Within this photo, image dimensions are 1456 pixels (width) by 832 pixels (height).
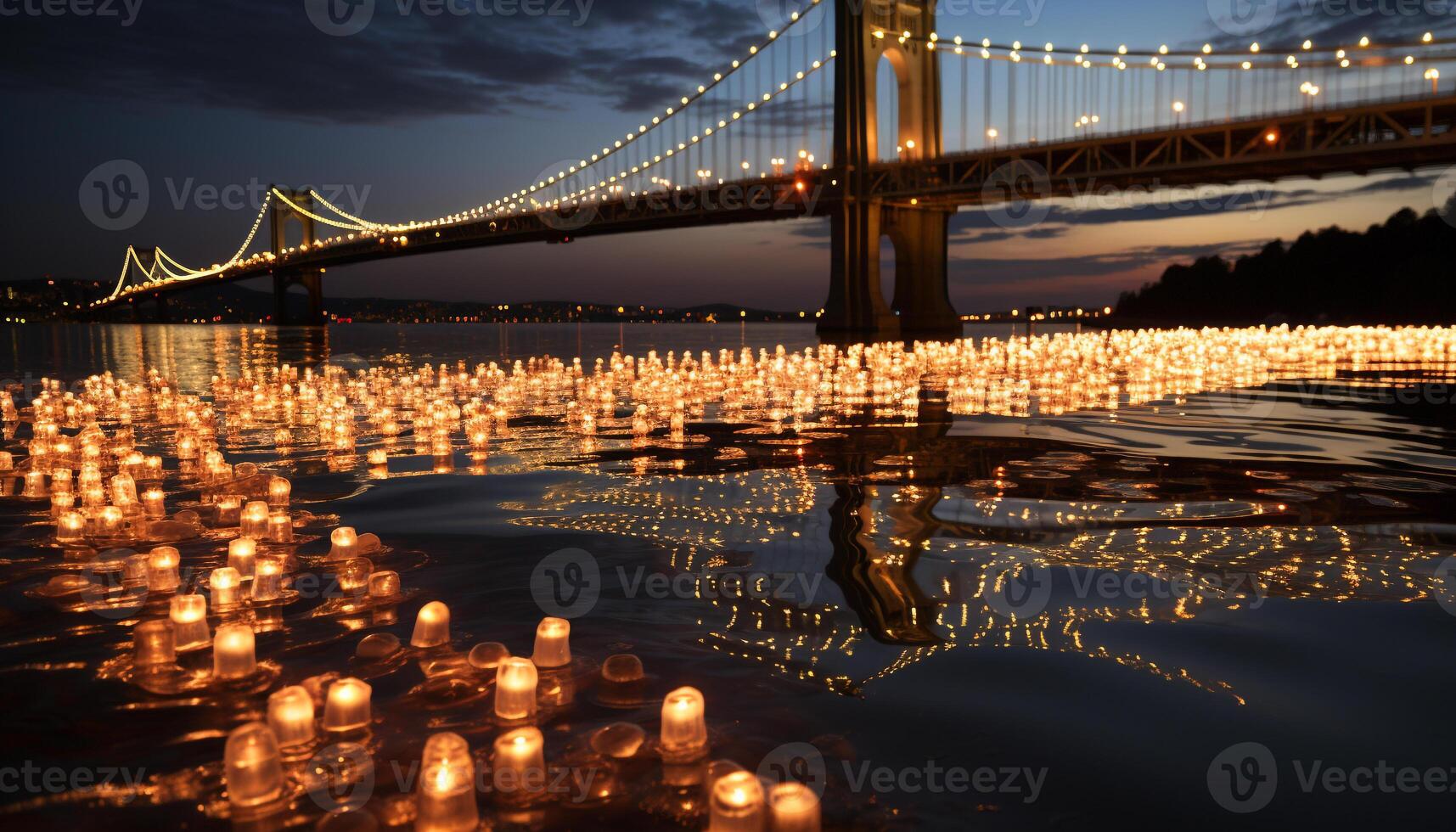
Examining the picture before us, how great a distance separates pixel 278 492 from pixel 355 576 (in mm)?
2385

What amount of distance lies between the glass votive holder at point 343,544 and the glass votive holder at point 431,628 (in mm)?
1654

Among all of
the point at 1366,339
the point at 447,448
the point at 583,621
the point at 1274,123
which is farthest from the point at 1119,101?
the point at 583,621

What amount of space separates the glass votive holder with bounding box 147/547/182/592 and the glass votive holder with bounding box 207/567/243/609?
0.37m

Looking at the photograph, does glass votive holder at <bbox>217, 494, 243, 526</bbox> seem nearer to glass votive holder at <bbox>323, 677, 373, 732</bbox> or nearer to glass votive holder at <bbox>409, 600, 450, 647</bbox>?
glass votive holder at <bbox>409, 600, 450, 647</bbox>

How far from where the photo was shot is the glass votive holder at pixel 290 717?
11.0 ft

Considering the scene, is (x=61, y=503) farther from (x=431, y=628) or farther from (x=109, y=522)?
(x=431, y=628)

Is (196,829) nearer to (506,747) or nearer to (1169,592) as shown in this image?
(506,747)

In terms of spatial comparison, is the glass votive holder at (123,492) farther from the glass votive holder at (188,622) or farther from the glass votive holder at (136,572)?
the glass votive holder at (188,622)

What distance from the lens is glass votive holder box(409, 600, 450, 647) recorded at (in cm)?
441

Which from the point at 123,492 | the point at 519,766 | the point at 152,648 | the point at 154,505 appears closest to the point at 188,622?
the point at 152,648

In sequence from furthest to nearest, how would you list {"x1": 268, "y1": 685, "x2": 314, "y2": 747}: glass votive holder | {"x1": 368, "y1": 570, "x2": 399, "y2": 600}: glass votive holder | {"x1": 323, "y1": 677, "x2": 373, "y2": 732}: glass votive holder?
{"x1": 368, "y1": 570, "x2": 399, "y2": 600}: glass votive holder → {"x1": 323, "y1": 677, "x2": 373, "y2": 732}: glass votive holder → {"x1": 268, "y1": 685, "x2": 314, "y2": 747}: glass votive holder

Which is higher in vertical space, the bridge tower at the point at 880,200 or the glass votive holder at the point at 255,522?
the bridge tower at the point at 880,200

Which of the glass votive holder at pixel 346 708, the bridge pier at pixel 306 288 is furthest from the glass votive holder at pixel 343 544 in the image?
the bridge pier at pixel 306 288

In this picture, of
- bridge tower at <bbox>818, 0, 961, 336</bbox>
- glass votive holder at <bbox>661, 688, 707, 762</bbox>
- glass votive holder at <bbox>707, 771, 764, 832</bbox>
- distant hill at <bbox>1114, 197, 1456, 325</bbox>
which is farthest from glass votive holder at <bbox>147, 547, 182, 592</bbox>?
distant hill at <bbox>1114, 197, 1456, 325</bbox>
